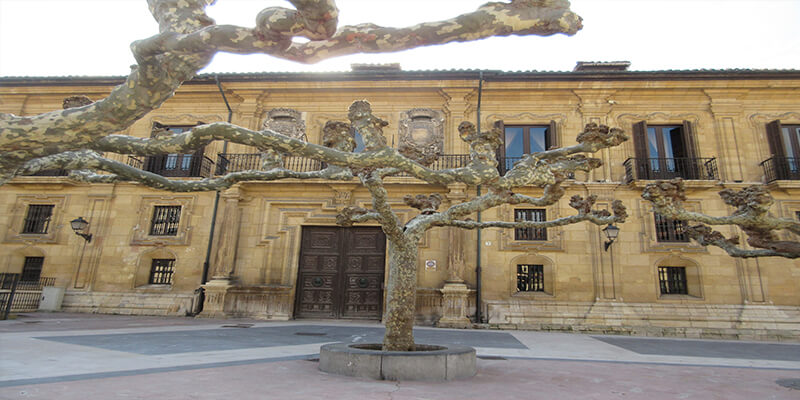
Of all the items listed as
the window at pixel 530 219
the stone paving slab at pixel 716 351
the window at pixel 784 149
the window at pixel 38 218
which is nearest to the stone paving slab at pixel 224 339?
the stone paving slab at pixel 716 351

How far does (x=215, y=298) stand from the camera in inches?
495

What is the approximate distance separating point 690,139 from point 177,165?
17532mm

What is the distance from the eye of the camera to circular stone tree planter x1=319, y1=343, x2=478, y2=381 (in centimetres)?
446

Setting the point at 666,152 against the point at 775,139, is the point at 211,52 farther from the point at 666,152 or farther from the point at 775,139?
the point at 775,139

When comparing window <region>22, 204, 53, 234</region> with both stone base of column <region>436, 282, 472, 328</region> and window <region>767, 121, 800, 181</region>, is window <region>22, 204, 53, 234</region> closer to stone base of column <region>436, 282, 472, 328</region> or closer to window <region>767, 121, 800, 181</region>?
stone base of column <region>436, 282, 472, 328</region>

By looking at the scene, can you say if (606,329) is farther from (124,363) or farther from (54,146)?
(54,146)

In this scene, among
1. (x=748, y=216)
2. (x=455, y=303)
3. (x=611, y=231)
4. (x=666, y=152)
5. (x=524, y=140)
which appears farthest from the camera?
(x=524, y=140)

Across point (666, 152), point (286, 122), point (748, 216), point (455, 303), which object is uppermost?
point (286, 122)

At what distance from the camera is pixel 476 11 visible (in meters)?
2.68

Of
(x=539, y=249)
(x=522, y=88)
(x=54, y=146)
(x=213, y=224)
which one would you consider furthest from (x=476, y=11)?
(x=213, y=224)

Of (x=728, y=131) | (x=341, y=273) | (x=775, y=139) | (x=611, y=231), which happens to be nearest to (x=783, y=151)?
(x=775, y=139)

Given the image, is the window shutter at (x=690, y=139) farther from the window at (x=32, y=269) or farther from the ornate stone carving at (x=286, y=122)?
the window at (x=32, y=269)

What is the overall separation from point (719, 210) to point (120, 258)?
19299 millimetres

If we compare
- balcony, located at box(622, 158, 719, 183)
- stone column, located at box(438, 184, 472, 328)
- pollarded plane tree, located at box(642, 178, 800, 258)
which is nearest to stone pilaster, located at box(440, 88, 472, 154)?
stone column, located at box(438, 184, 472, 328)
